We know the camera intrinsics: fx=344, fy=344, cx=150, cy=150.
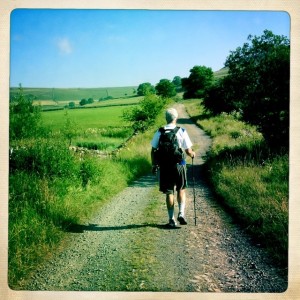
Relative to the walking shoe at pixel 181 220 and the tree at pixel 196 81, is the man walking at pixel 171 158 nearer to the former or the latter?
the walking shoe at pixel 181 220

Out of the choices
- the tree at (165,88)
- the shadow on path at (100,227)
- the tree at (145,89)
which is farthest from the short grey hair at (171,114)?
the shadow on path at (100,227)

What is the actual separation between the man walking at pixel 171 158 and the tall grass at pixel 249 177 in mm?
363

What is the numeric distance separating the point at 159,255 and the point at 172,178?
0.76 meters

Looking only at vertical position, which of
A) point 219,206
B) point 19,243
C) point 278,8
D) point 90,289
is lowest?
point 90,289

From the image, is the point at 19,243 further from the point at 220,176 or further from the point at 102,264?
the point at 220,176

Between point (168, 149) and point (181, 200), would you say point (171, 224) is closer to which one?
point (181, 200)

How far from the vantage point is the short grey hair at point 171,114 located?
334cm

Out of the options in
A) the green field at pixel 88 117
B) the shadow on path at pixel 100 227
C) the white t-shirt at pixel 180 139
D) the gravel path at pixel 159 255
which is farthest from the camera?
the green field at pixel 88 117

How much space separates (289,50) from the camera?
131 inches

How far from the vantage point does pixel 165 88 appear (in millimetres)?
3510

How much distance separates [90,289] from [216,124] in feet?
7.26

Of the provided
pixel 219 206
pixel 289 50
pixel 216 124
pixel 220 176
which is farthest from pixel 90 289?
pixel 289 50

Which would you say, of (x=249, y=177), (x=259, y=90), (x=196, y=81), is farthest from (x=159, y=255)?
(x=259, y=90)

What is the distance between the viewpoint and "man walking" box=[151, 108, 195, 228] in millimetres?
3307
